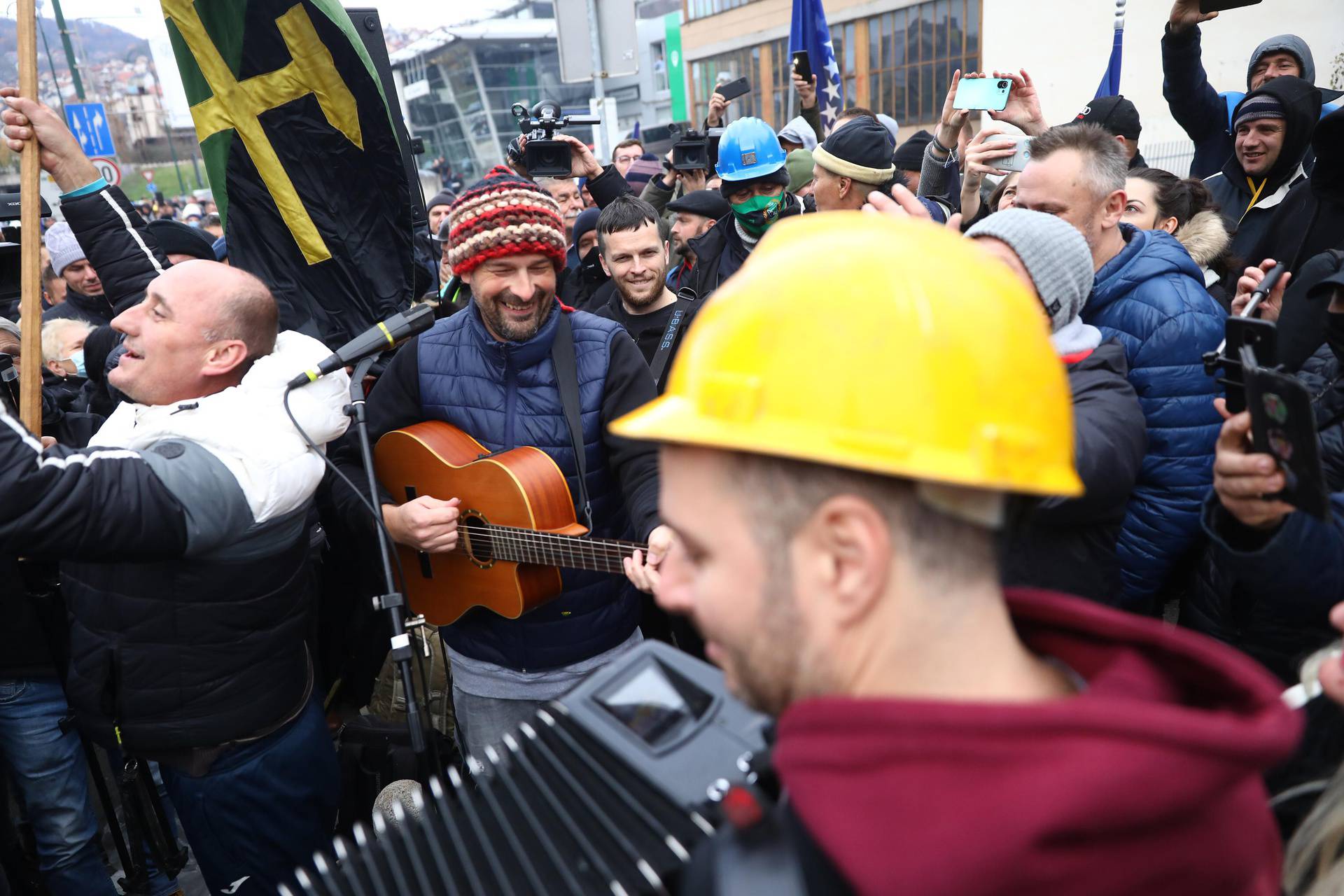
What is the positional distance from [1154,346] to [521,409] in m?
2.04

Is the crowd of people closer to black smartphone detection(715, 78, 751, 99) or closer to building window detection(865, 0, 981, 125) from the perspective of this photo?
black smartphone detection(715, 78, 751, 99)

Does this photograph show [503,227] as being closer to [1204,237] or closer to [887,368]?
[887,368]

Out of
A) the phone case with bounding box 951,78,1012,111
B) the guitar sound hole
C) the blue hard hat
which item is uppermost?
the phone case with bounding box 951,78,1012,111

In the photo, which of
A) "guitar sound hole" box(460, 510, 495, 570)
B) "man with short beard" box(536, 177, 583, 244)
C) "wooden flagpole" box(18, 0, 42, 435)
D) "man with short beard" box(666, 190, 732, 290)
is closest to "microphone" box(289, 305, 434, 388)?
"guitar sound hole" box(460, 510, 495, 570)

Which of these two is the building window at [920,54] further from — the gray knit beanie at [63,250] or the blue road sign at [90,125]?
the gray knit beanie at [63,250]

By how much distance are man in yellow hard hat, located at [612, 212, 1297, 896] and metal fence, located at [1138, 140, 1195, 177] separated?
16237mm

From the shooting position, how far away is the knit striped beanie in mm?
2818

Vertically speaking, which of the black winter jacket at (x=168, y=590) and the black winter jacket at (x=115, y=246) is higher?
the black winter jacket at (x=115, y=246)

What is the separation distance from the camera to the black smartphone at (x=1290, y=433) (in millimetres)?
1437

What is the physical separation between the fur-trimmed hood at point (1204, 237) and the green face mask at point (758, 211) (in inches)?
79.5

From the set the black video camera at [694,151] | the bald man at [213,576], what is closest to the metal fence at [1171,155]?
the black video camera at [694,151]

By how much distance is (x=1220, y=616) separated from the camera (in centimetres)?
240

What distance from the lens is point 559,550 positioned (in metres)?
2.78

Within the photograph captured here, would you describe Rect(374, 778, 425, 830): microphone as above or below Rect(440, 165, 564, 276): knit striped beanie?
below
